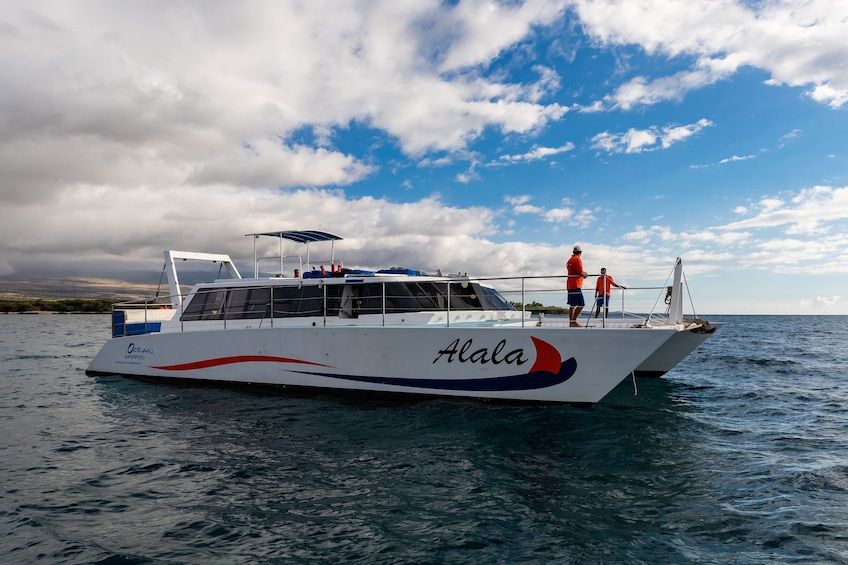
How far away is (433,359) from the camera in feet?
33.1

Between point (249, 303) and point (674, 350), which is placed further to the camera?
point (249, 303)

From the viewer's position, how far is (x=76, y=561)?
442 cm

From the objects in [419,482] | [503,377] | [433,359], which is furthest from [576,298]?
[419,482]

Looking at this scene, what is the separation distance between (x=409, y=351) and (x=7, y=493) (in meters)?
6.49

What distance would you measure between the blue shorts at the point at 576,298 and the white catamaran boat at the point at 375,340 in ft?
1.81

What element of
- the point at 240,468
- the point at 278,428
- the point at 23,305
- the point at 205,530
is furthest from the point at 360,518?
the point at 23,305

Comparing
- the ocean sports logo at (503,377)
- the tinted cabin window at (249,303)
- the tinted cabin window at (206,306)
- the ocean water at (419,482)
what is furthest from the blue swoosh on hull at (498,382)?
the tinted cabin window at (206,306)

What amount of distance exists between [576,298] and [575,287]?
23 cm

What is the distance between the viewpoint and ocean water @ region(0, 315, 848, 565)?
4613 mm

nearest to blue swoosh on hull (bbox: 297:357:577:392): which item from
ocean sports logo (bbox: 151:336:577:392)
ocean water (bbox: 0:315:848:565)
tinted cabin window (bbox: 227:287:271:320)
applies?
ocean sports logo (bbox: 151:336:577:392)

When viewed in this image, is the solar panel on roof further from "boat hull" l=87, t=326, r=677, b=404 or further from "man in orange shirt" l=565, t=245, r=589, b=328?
"man in orange shirt" l=565, t=245, r=589, b=328

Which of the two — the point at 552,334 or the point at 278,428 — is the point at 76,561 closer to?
the point at 278,428

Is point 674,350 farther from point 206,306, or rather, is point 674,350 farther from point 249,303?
point 206,306

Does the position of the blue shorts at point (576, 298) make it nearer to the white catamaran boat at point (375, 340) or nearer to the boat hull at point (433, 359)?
the white catamaran boat at point (375, 340)
